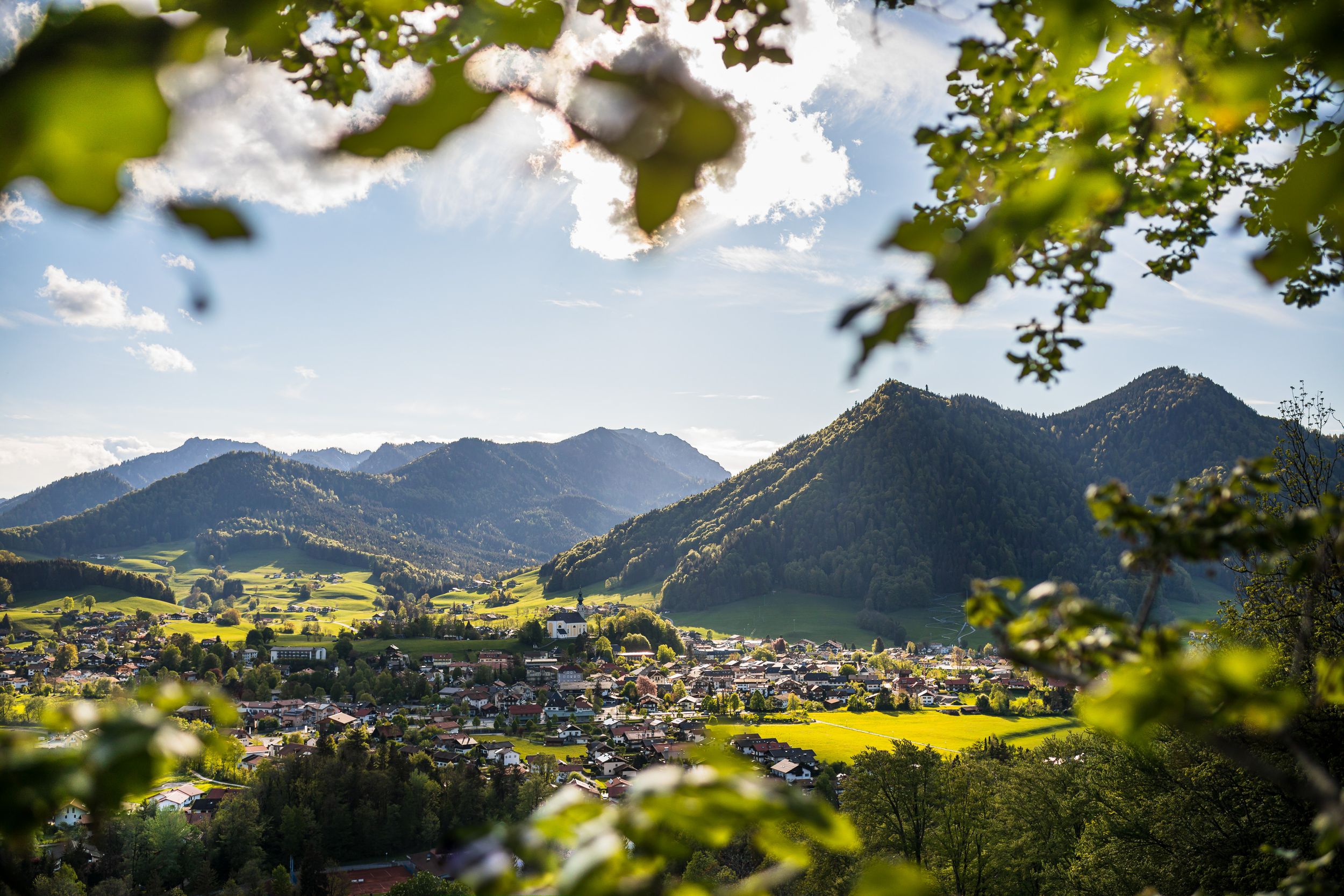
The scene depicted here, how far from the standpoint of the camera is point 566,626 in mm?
116938

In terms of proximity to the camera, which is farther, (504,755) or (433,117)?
(504,755)

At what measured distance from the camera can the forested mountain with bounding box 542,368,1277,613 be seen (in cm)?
15112

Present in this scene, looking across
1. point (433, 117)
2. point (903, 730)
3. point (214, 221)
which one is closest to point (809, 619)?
point (903, 730)

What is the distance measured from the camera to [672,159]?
40.4 inches

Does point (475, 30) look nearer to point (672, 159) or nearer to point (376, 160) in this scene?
point (376, 160)

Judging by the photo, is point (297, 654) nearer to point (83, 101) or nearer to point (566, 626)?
point (566, 626)

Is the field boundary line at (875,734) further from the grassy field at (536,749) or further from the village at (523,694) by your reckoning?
the grassy field at (536,749)

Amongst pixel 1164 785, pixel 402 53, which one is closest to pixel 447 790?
pixel 1164 785

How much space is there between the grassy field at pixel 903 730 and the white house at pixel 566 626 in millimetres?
48827

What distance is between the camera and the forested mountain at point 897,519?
151 meters

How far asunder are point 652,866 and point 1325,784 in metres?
1.29

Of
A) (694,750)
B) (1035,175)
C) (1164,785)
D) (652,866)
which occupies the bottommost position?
(1164,785)

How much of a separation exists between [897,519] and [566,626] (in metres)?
84.3

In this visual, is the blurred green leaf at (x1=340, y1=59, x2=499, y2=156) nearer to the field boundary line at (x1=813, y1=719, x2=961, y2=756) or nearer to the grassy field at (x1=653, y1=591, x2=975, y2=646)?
the field boundary line at (x1=813, y1=719, x2=961, y2=756)
